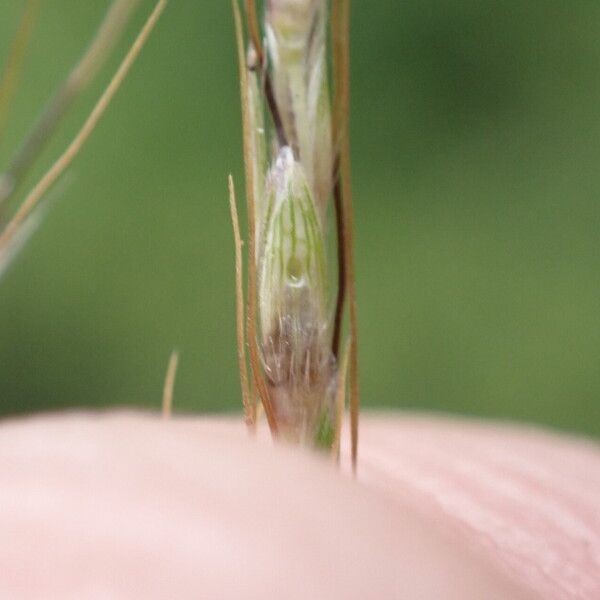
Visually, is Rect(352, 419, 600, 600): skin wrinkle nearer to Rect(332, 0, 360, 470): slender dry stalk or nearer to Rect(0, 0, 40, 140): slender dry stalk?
Rect(332, 0, 360, 470): slender dry stalk

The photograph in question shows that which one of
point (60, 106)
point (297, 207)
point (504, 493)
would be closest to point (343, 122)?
point (297, 207)

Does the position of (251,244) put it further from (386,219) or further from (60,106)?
(386,219)

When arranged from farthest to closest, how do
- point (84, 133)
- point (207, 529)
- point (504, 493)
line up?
point (504, 493) → point (84, 133) → point (207, 529)

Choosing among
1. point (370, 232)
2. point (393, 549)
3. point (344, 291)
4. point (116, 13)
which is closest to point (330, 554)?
point (393, 549)

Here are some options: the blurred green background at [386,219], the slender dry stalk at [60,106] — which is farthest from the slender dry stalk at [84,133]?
the blurred green background at [386,219]

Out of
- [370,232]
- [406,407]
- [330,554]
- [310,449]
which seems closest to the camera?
[330,554]

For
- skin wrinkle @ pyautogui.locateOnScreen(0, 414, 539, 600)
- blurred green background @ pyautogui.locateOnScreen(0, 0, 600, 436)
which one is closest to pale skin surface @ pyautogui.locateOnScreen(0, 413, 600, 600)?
skin wrinkle @ pyautogui.locateOnScreen(0, 414, 539, 600)

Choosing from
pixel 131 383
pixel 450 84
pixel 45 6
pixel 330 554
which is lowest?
pixel 330 554

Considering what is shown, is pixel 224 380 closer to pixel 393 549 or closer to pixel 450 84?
pixel 450 84

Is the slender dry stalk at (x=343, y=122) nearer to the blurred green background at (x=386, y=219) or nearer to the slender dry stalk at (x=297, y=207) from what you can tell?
the slender dry stalk at (x=297, y=207)
